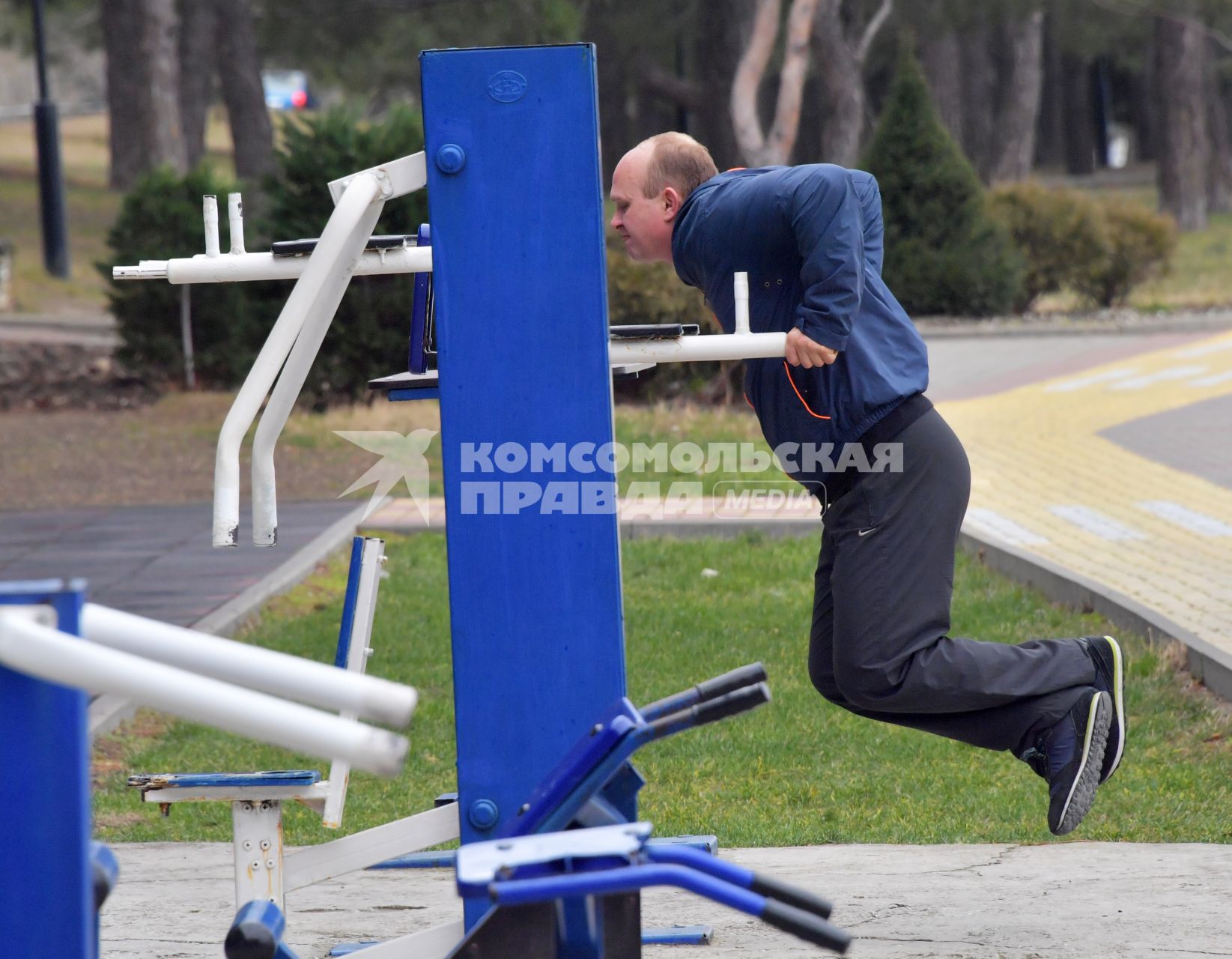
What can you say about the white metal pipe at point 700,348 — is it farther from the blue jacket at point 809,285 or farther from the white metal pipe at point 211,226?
the white metal pipe at point 211,226

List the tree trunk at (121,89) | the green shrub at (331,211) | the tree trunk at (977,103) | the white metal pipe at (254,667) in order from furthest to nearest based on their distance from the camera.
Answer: the tree trunk at (977,103) → the tree trunk at (121,89) → the green shrub at (331,211) → the white metal pipe at (254,667)

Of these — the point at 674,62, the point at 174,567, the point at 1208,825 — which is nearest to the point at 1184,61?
the point at 674,62

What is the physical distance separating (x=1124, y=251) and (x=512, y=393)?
18919 mm

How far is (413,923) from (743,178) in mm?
1834

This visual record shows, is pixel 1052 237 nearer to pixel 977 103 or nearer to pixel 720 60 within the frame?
pixel 720 60

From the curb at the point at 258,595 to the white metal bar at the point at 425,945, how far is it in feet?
9.13

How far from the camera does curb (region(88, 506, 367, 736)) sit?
5727 millimetres

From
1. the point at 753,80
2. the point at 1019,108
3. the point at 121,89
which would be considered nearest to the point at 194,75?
the point at 121,89

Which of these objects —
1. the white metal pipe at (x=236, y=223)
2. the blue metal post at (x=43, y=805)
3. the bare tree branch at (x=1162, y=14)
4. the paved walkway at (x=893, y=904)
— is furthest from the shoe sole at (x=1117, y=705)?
the bare tree branch at (x=1162, y=14)

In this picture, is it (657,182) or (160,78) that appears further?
(160,78)

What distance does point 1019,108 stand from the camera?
112 feet

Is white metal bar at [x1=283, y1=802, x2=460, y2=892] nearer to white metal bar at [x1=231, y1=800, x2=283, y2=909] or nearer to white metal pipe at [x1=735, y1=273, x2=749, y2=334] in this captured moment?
white metal bar at [x1=231, y1=800, x2=283, y2=909]

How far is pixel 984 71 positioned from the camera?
43.3 m

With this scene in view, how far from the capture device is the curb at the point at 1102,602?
552 centimetres
